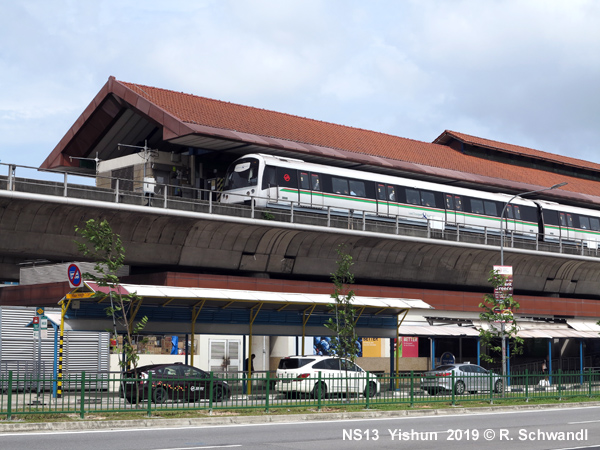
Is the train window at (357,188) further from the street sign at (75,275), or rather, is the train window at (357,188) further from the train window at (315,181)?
the street sign at (75,275)

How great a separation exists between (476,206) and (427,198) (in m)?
4.54

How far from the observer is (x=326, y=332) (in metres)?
32.7

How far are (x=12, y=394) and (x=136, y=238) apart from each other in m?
14.4

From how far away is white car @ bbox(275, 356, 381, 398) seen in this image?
22.5 meters

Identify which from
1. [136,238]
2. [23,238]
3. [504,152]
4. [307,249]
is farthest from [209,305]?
[504,152]

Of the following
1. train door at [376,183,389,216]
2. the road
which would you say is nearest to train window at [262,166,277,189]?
train door at [376,183,389,216]

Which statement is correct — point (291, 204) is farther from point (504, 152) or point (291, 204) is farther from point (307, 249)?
point (504, 152)

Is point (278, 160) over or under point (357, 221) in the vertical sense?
over

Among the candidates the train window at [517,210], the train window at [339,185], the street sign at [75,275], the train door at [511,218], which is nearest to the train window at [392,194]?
the train window at [339,185]

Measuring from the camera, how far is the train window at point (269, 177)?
117ft

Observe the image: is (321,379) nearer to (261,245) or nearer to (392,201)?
(261,245)

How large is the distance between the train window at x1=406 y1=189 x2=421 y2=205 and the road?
21806mm

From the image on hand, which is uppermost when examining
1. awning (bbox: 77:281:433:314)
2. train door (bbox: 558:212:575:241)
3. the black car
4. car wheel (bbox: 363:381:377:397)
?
train door (bbox: 558:212:575:241)

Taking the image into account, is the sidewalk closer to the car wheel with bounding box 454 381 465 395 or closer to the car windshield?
the car wheel with bounding box 454 381 465 395
